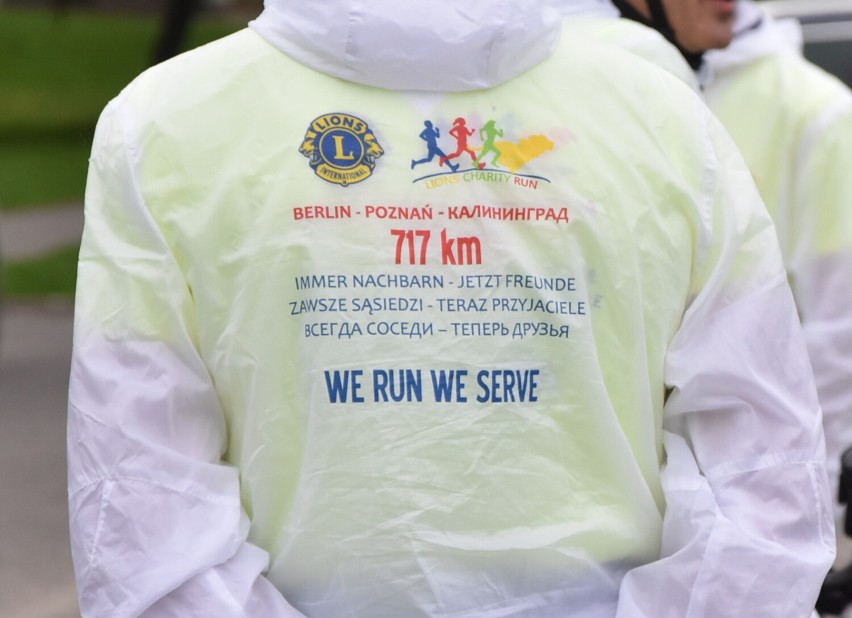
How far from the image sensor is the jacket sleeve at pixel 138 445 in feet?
6.15

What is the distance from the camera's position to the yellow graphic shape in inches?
76.4

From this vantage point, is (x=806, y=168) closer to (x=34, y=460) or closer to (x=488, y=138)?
(x=488, y=138)

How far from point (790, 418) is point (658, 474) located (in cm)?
20

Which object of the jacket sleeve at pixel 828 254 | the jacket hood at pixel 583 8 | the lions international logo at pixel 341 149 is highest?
the jacket hood at pixel 583 8

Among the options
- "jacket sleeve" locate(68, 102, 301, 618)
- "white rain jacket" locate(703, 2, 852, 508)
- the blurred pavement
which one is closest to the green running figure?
"jacket sleeve" locate(68, 102, 301, 618)

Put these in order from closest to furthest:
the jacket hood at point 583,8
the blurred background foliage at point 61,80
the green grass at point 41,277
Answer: the jacket hood at point 583,8 < the green grass at point 41,277 < the blurred background foliage at point 61,80

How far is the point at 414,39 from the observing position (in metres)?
1.87

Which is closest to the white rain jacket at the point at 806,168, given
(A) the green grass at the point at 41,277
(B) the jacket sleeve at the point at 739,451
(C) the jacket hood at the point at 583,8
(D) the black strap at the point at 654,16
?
(D) the black strap at the point at 654,16

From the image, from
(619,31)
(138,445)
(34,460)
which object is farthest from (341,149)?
(34,460)

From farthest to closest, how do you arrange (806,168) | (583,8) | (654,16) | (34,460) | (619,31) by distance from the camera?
1. (34,460)
2. (806,168)
3. (654,16)
4. (583,8)
5. (619,31)

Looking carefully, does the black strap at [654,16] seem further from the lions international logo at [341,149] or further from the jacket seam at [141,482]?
the jacket seam at [141,482]

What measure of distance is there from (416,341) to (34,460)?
19.9ft

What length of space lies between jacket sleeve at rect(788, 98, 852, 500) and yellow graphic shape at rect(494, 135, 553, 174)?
1965 millimetres

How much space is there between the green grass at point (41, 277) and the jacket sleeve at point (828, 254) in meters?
8.40
